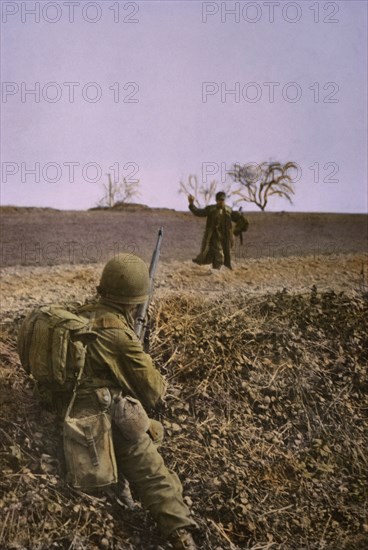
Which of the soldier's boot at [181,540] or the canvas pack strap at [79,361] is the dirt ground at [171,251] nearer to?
the canvas pack strap at [79,361]

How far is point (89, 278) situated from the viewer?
9625mm

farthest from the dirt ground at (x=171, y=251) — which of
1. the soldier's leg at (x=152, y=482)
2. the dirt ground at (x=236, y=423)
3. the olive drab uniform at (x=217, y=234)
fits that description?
the soldier's leg at (x=152, y=482)

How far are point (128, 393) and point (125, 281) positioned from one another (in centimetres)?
78

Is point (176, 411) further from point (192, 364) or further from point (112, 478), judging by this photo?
point (112, 478)

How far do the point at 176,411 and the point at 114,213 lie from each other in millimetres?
12992

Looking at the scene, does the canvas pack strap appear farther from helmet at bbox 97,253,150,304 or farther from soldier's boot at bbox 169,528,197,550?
soldier's boot at bbox 169,528,197,550

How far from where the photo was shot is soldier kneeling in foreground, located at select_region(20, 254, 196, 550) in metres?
3.71

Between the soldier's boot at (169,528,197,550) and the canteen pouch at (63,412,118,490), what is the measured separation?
0.55m

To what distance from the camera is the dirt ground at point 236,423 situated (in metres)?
3.91

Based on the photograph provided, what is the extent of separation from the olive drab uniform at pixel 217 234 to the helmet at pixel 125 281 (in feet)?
22.7

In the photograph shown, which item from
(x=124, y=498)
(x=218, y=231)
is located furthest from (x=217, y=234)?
(x=124, y=498)

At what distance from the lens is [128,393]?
12.9 ft

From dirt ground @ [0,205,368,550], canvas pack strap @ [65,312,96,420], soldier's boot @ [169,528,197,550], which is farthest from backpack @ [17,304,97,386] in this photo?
soldier's boot @ [169,528,197,550]

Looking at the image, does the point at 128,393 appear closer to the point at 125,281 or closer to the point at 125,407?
the point at 125,407
